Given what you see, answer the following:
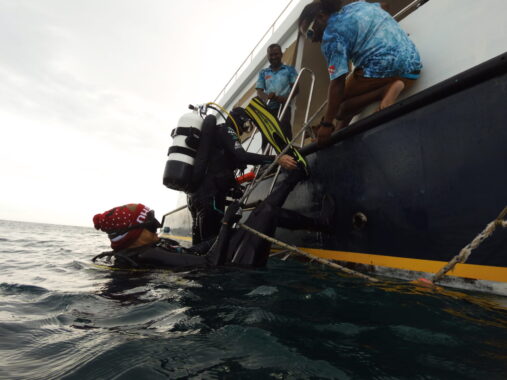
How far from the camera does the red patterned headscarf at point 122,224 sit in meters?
2.42

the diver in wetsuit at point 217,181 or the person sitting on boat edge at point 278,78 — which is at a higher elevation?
the person sitting on boat edge at point 278,78

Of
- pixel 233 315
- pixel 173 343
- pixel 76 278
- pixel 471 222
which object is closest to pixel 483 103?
pixel 471 222

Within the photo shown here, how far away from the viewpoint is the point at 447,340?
1048 millimetres

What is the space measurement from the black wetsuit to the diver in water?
1.80 ft

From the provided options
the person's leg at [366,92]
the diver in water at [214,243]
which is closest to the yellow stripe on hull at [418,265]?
the diver in water at [214,243]

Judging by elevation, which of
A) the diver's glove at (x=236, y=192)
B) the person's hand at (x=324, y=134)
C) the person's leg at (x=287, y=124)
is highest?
the person's leg at (x=287, y=124)

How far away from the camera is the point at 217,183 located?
10.00 ft

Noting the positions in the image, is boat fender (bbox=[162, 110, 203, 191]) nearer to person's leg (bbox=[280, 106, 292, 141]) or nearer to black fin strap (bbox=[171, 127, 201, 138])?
black fin strap (bbox=[171, 127, 201, 138])

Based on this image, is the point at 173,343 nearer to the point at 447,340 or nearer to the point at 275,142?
the point at 447,340

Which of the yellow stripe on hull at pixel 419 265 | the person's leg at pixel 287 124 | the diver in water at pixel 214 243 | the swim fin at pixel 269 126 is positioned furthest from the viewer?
the person's leg at pixel 287 124

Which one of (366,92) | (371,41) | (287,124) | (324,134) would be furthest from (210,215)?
(371,41)

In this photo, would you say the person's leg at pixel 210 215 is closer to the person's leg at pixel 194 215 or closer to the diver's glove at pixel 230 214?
the person's leg at pixel 194 215

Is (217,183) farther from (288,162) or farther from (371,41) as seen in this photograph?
(371,41)

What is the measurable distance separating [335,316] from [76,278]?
7.94 ft
